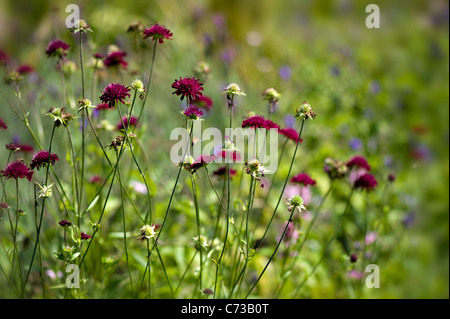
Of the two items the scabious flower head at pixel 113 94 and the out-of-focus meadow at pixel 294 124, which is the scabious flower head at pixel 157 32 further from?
the out-of-focus meadow at pixel 294 124

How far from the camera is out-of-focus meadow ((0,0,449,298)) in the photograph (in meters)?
Answer: 1.47

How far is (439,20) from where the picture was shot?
3.17m

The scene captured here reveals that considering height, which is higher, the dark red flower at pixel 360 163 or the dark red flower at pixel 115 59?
the dark red flower at pixel 115 59

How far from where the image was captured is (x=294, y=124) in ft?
8.04

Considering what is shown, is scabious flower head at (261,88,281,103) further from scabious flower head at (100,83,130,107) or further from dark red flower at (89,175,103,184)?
dark red flower at (89,175,103,184)

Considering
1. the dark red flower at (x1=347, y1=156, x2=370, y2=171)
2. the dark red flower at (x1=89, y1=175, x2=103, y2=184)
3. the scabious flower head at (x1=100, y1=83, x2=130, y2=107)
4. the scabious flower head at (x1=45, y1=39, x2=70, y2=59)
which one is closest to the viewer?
the scabious flower head at (x1=100, y1=83, x2=130, y2=107)

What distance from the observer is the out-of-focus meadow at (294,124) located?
1.47 meters

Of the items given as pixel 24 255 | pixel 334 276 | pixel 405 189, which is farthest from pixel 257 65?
pixel 24 255

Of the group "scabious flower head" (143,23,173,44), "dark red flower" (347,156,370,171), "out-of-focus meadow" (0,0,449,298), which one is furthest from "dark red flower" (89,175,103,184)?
"dark red flower" (347,156,370,171)

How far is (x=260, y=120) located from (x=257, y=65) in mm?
2948

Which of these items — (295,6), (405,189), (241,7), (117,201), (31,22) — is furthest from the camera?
(295,6)

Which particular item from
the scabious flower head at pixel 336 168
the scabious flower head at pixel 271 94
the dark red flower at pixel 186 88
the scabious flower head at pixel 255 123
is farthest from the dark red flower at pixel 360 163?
the dark red flower at pixel 186 88

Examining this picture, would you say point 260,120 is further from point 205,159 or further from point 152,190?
point 152,190

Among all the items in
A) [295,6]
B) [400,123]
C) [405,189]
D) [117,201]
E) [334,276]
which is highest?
[295,6]
